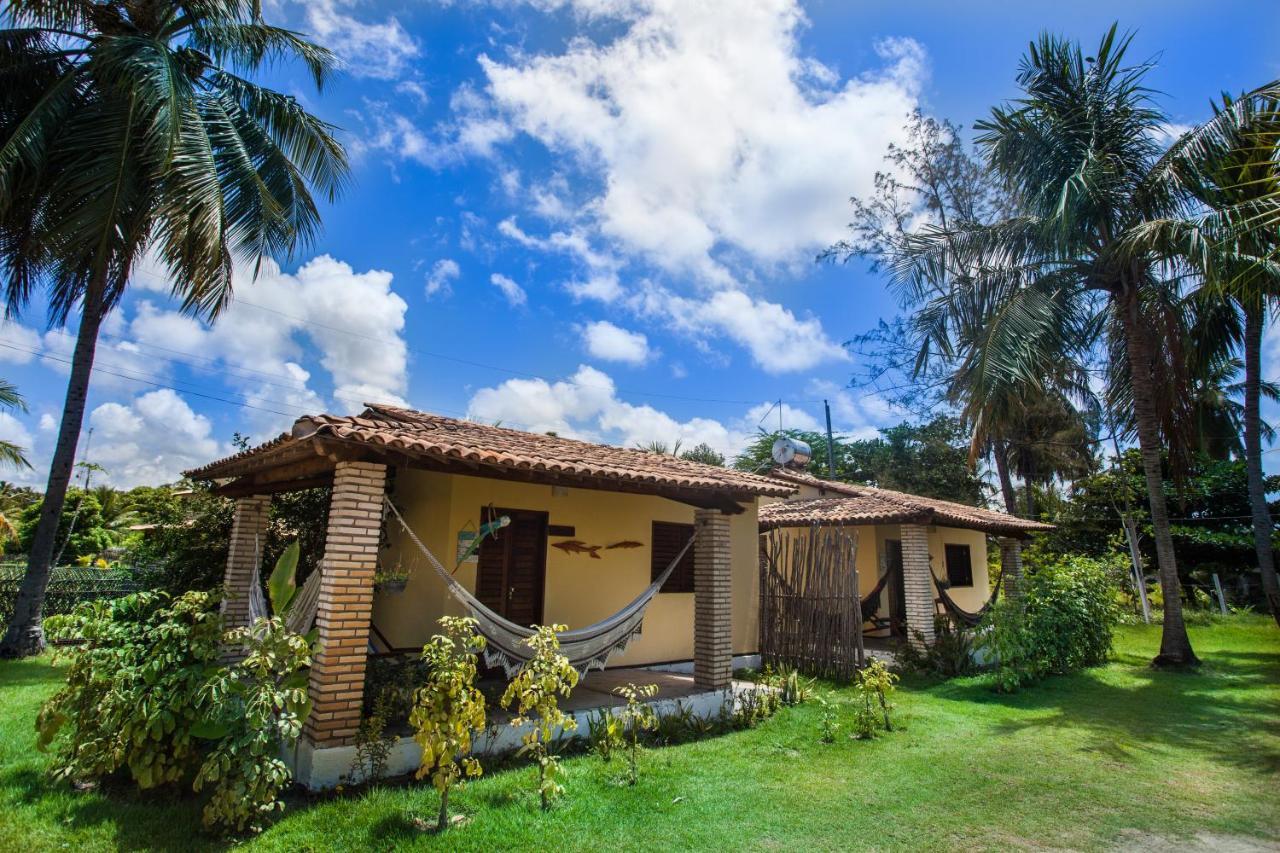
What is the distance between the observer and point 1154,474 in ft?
31.4

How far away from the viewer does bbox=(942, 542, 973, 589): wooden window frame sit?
46.8ft

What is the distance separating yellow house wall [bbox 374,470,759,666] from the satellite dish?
15.4 feet

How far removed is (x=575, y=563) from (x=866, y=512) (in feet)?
17.8

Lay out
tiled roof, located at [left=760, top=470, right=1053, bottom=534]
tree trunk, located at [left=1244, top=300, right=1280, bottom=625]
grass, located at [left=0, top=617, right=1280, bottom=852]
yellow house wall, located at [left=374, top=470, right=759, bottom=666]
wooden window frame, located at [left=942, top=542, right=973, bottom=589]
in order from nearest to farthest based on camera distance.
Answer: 1. grass, located at [left=0, top=617, right=1280, bottom=852]
2. yellow house wall, located at [left=374, top=470, right=759, bottom=666]
3. tiled roof, located at [left=760, top=470, right=1053, bottom=534]
4. tree trunk, located at [left=1244, top=300, right=1280, bottom=625]
5. wooden window frame, located at [left=942, top=542, right=973, bottom=589]

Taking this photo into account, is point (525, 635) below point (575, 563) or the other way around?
below

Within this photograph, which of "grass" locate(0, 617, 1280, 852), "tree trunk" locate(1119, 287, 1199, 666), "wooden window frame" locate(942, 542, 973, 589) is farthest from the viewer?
"wooden window frame" locate(942, 542, 973, 589)

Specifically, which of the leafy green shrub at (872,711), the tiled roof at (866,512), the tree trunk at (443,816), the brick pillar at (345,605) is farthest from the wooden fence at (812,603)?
the brick pillar at (345,605)

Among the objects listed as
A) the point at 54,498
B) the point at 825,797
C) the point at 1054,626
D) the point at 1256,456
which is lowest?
the point at 825,797

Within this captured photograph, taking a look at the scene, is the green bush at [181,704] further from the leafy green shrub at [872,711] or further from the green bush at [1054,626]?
the green bush at [1054,626]

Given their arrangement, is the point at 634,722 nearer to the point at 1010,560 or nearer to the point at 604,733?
the point at 604,733

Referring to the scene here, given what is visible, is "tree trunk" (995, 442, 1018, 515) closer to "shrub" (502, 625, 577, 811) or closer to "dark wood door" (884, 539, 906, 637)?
"dark wood door" (884, 539, 906, 637)

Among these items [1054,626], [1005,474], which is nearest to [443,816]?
[1054,626]

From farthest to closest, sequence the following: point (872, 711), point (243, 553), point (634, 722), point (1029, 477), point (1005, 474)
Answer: point (1029, 477) → point (1005, 474) → point (243, 553) → point (872, 711) → point (634, 722)

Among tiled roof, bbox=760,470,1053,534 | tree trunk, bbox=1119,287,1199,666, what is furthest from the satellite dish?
tree trunk, bbox=1119,287,1199,666
